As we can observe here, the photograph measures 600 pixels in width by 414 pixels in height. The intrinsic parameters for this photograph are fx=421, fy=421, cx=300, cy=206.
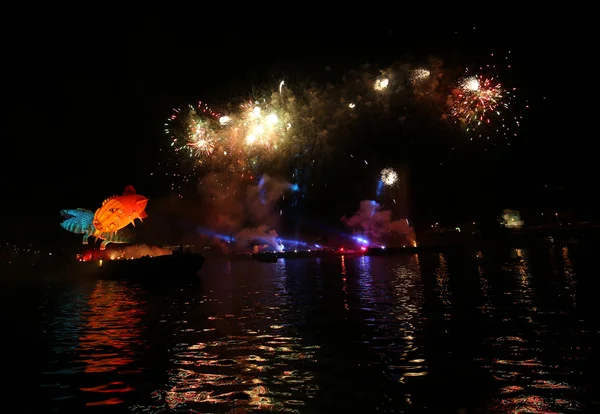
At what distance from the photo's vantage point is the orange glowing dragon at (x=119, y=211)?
52.5 meters

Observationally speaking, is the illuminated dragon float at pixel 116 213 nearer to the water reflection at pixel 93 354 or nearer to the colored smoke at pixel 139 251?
the colored smoke at pixel 139 251

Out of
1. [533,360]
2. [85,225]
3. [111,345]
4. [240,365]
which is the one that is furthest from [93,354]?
[85,225]

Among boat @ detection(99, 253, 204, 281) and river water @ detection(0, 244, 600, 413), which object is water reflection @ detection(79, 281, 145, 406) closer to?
river water @ detection(0, 244, 600, 413)

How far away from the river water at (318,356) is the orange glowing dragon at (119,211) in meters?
32.1

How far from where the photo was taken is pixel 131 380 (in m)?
9.43

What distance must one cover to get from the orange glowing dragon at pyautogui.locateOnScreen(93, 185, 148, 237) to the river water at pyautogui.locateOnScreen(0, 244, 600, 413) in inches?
1262

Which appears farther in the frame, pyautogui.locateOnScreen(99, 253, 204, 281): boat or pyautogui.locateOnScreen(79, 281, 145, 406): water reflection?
pyautogui.locateOnScreen(99, 253, 204, 281): boat

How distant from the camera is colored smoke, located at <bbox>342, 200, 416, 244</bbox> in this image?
8850 cm

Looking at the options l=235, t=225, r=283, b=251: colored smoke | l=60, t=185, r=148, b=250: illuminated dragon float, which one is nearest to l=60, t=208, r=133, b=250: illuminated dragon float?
l=60, t=185, r=148, b=250: illuminated dragon float

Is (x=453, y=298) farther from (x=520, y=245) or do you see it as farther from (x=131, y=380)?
(x=520, y=245)

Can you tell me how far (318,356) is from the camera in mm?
10984

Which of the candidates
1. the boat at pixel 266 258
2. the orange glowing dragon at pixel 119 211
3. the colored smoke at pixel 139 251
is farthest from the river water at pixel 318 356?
the boat at pixel 266 258

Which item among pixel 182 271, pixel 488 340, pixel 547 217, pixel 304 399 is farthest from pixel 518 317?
pixel 547 217

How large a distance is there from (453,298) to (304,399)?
588 inches
